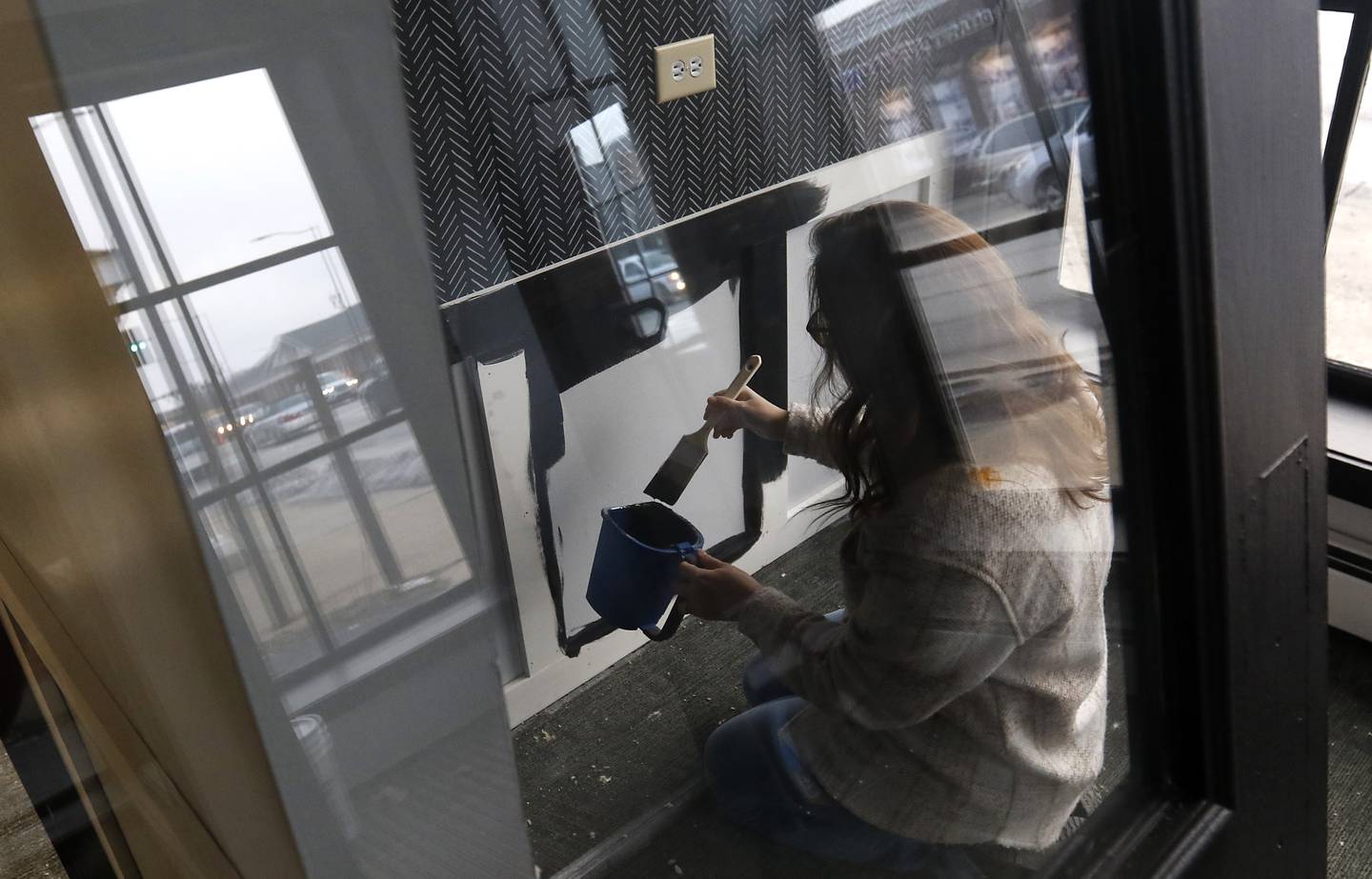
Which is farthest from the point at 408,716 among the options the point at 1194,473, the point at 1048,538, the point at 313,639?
the point at 1194,473

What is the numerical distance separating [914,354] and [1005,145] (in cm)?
15

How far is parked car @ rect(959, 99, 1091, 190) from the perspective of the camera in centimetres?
55

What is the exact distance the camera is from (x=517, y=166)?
372 mm

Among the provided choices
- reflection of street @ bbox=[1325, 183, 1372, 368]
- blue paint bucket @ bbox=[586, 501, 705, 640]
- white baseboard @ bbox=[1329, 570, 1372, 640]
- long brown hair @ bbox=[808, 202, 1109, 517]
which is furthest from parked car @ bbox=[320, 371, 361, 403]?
reflection of street @ bbox=[1325, 183, 1372, 368]

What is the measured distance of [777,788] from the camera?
57cm

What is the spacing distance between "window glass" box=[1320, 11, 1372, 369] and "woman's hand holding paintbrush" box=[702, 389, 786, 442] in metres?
2.19

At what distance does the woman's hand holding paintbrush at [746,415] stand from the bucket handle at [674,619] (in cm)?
6

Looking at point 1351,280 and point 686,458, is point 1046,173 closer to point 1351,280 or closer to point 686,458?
point 686,458

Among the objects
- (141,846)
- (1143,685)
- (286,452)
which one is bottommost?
(1143,685)

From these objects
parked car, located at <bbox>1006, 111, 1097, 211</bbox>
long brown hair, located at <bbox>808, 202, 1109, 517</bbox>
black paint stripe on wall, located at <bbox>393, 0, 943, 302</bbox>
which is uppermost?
black paint stripe on wall, located at <bbox>393, 0, 943, 302</bbox>

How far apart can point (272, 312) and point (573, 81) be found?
16 centimetres

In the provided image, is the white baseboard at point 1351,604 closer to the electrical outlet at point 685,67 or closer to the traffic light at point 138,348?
the electrical outlet at point 685,67

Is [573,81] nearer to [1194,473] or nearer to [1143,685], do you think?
[1194,473]

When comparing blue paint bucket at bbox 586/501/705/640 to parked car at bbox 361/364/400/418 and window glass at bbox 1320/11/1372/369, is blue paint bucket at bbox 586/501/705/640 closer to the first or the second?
parked car at bbox 361/364/400/418
